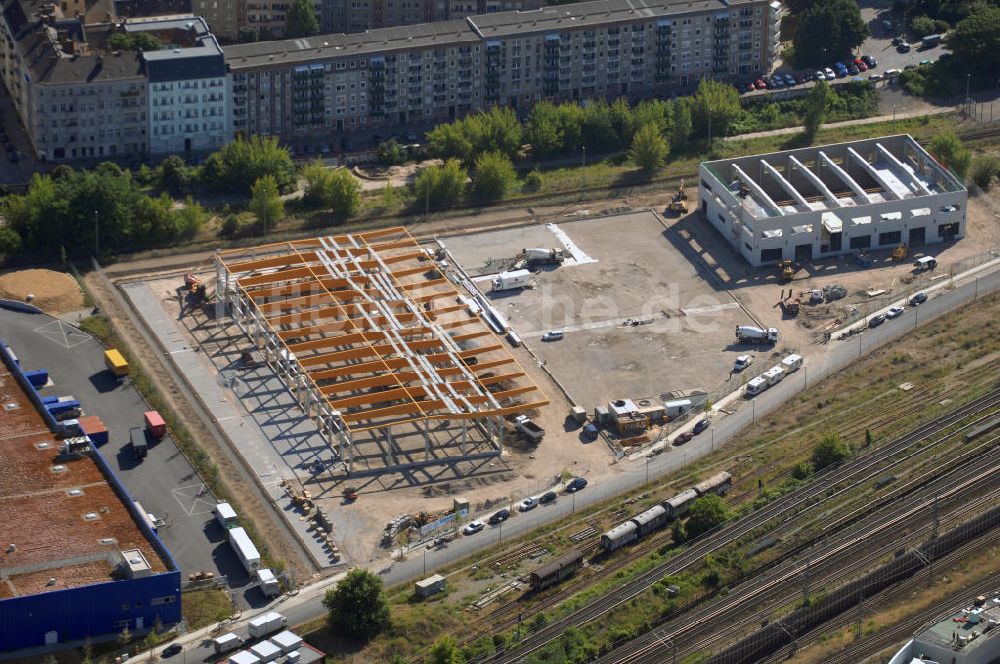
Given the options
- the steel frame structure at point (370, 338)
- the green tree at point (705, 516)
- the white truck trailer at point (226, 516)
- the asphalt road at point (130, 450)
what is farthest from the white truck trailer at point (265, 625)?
the green tree at point (705, 516)

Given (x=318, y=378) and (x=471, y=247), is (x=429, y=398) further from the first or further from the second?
(x=471, y=247)

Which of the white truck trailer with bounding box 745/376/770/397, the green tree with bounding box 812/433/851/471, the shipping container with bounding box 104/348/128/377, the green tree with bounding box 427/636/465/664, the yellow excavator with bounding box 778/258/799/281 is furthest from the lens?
the yellow excavator with bounding box 778/258/799/281

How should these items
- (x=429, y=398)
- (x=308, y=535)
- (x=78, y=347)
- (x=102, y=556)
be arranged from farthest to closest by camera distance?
(x=78, y=347), (x=429, y=398), (x=308, y=535), (x=102, y=556)

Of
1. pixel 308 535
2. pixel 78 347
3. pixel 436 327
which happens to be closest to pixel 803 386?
pixel 436 327

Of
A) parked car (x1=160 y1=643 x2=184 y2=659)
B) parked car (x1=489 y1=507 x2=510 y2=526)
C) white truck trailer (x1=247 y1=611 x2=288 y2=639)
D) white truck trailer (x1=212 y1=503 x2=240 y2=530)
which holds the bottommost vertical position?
parked car (x1=160 y1=643 x2=184 y2=659)

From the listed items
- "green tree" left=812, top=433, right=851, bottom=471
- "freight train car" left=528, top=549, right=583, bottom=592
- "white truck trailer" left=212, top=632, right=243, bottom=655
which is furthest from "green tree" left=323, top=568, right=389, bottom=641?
"green tree" left=812, top=433, right=851, bottom=471

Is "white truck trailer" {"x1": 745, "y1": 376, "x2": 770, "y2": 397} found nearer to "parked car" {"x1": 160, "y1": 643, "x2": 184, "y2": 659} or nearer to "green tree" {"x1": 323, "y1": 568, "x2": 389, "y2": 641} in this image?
"green tree" {"x1": 323, "y1": 568, "x2": 389, "y2": 641}

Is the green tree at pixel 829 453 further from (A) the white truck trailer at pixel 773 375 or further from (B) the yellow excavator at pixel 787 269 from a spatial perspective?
(B) the yellow excavator at pixel 787 269
